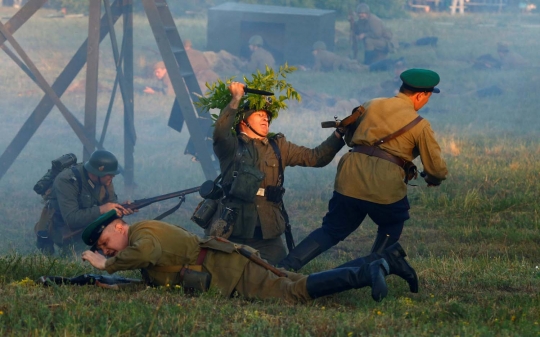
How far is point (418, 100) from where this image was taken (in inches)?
250

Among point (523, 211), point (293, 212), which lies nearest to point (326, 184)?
point (293, 212)

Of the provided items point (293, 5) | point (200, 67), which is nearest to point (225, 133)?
point (200, 67)

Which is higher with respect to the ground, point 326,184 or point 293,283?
point 293,283

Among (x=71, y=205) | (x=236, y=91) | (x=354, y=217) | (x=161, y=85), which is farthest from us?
(x=161, y=85)

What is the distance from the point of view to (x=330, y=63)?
24.4 meters

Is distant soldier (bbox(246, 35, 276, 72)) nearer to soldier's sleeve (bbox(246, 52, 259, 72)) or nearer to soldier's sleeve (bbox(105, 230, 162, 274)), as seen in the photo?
soldier's sleeve (bbox(246, 52, 259, 72))

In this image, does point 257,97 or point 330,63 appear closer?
point 257,97

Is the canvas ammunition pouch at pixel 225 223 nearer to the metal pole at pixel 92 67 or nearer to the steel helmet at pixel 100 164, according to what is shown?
the steel helmet at pixel 100 164

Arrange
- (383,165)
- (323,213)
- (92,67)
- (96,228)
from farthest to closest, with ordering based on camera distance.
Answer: (92,67) < (323,213) < (383,165) < (96,228)

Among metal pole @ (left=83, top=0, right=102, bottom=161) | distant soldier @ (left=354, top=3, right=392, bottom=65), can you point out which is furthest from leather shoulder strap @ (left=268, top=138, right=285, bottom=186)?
distant soldier @ (left=354, top=3, right=392, bottom=65)

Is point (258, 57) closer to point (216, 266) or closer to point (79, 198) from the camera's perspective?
point (79, 198)

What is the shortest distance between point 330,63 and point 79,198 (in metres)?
16.8

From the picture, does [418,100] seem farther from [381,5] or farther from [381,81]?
[381,5]

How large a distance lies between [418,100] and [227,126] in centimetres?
150
